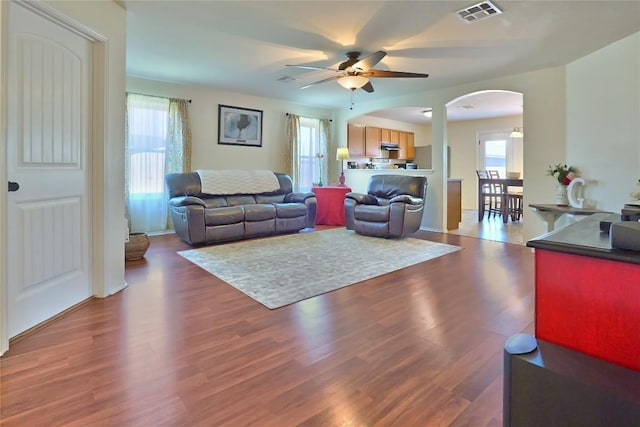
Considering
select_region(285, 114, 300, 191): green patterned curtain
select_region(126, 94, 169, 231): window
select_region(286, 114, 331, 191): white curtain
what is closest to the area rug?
select_region(126, 94, 169, 231): window

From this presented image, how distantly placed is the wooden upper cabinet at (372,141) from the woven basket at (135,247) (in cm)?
553

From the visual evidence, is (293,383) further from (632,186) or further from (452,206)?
(452,206)

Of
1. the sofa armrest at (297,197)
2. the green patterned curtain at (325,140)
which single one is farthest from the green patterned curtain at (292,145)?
the sofa armrest at (297,197)

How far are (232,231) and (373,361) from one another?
133 inches

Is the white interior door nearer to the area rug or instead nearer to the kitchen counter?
the area rug

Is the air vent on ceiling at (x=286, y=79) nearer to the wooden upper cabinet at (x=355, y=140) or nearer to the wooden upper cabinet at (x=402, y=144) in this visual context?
the wooden upper cabinet at (x=355, y=140)

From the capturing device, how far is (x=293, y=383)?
158cm

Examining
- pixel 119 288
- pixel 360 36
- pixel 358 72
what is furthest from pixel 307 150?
pixel 119 288

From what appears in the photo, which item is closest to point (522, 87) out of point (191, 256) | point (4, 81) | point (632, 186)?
point (632, 186)

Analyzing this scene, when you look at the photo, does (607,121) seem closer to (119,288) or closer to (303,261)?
(303,261)

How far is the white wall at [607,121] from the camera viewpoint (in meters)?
3.55

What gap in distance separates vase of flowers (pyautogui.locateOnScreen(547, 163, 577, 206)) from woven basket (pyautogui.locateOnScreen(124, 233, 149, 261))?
16.5ft

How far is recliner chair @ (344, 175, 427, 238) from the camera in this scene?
16.1 feet

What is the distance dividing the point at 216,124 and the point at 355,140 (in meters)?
3.18
